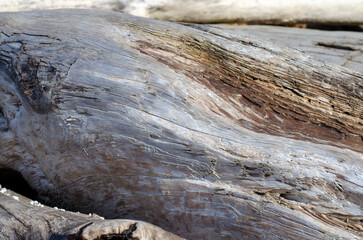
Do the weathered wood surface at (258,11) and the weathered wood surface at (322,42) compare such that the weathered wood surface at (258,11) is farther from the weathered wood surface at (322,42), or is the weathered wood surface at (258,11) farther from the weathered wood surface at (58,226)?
the weathered wood surface at (58,226)

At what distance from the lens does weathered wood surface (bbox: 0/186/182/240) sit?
5.83ft

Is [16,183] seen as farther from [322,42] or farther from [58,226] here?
[322,42]

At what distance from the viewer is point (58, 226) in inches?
77.2

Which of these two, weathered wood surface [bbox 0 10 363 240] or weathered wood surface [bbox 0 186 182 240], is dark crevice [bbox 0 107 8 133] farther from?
weathered wood surface [bbox 0 186 182 240]

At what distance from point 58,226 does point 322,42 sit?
11.2 ft

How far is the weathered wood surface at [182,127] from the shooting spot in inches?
78.6


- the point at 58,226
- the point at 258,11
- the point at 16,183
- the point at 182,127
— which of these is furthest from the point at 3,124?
the point at 258,11

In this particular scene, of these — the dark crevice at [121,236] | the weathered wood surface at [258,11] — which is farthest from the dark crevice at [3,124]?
the weathered wood surface at [258,11]

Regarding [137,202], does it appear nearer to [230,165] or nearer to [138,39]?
[230,165]

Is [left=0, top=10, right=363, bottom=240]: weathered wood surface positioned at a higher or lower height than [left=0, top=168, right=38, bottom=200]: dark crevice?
higher

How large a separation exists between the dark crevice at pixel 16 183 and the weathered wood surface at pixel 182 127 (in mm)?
Result: 71

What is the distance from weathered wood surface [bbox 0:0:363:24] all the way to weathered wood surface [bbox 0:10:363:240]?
6.17 feet

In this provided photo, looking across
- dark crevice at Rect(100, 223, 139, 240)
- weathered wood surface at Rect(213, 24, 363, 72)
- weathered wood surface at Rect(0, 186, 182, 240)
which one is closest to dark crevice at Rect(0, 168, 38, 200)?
weathered wood surface at Rect(0, 186, 182, 240)

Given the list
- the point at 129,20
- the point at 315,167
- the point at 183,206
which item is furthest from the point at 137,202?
the point at 129,20
